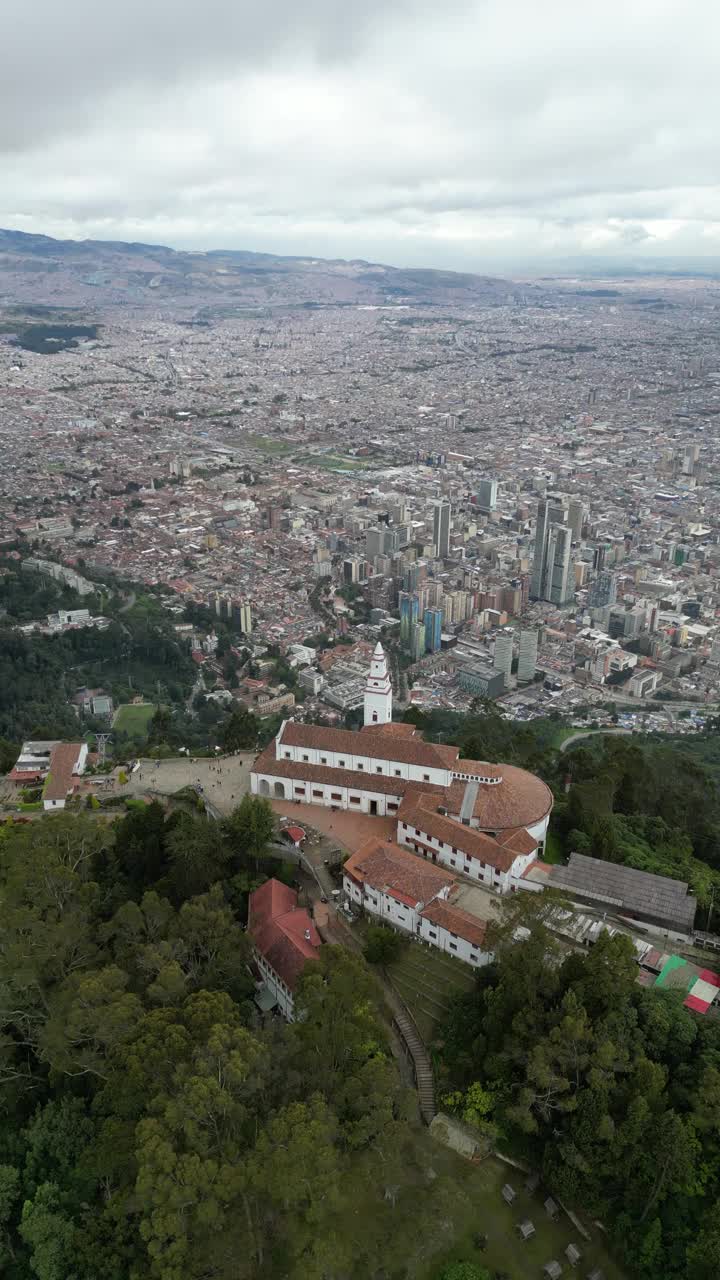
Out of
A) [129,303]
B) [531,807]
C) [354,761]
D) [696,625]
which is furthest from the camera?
[129,303]

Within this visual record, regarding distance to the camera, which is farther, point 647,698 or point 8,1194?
point 647,698

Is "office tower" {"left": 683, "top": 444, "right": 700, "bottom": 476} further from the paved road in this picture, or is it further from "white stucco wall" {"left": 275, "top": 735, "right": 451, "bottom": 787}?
"white stucco wall" {"left": 275, "top": 735, "right": 451, "bottom": 787}

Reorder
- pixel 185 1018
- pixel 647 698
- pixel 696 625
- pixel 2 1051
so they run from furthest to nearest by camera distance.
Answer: pixel 696 625
pixel 647 698
pixel 2 1051
pixel 185 1018

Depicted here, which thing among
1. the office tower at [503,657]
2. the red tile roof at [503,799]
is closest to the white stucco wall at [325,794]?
the red tile roof at [503,799]

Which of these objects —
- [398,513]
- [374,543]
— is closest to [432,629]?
[374,543]

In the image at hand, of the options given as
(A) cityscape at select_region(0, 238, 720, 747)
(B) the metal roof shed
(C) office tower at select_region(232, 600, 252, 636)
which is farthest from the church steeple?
(C) office tower at select_region(232, 600, 252, 636)

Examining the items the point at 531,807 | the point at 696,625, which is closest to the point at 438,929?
the point at 531,807

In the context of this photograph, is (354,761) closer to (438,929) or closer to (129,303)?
(438,929)

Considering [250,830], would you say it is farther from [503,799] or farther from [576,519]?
[576,519]
